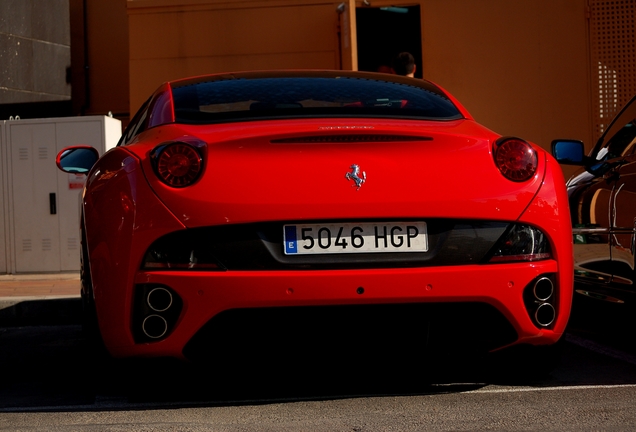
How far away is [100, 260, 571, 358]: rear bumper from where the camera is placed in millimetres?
3689

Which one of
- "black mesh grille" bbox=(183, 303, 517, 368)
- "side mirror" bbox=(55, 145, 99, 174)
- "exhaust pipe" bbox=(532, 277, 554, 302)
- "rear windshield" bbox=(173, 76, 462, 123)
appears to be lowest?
"black mesh grille" bbox=(183, 303, 517, 368)

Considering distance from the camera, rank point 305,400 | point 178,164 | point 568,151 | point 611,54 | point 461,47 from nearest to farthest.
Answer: point 178,164 < point 305,400 < point 568,151 < point 611,54 < point 461,47

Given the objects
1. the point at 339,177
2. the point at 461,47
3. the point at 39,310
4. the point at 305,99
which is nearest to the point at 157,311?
the point at 339,177

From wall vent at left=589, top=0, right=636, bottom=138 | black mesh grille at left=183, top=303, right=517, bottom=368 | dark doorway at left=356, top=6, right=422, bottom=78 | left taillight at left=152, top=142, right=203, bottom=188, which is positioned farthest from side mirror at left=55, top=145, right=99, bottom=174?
wall vent at left=589, top=0, right=636, bottom=138

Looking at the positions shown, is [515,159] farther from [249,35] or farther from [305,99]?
[249,35]

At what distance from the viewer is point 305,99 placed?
4.48 metres

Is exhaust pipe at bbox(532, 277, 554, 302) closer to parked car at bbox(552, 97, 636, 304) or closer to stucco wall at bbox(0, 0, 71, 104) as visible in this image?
parked car at bbox(552, 97, 636, 304)

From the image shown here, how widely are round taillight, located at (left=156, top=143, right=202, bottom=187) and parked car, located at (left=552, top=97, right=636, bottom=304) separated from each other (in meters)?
2.24

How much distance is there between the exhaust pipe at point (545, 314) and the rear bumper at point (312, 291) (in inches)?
3.9

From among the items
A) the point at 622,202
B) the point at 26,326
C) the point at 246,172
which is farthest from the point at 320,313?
the point at 26,326

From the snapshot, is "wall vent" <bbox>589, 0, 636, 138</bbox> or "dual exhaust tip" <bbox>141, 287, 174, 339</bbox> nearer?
"dual exhaust tip" <bbox>141, 287, 174, 339</bbox>

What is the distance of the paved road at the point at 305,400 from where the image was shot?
11.9 ft

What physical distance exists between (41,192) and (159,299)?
790 cm

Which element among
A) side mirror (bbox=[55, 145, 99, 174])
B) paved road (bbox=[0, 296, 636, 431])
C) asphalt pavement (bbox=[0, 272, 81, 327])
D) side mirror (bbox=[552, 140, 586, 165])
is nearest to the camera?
paved road (bbox=[0, 296, 636, 431])
